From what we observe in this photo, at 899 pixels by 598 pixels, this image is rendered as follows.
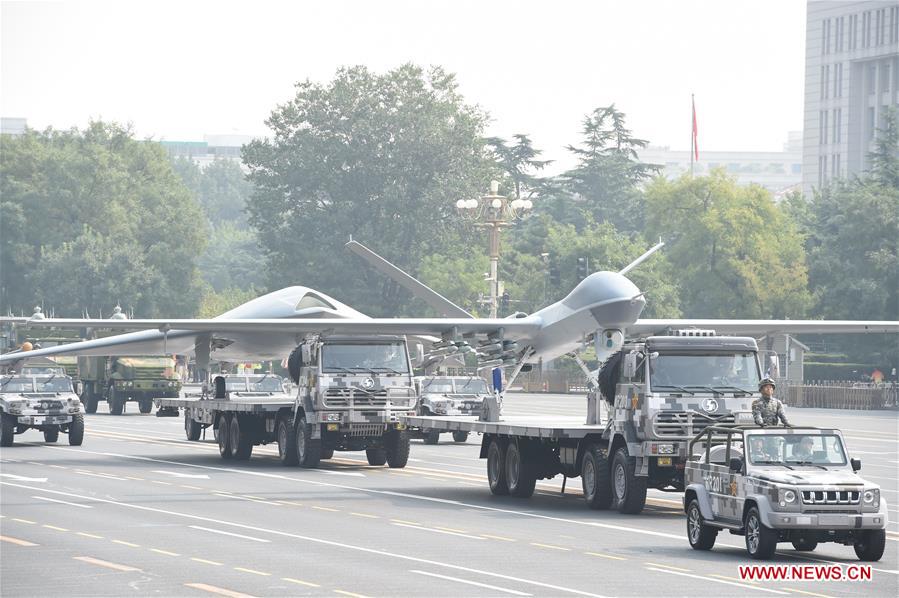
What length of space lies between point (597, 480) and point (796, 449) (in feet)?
19.2

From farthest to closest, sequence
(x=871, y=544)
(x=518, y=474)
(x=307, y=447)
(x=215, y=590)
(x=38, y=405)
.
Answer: (x=38, y=405), (x=307, y=447), (x=518, y=474), (x=871, y=544), (x=215, y=590)

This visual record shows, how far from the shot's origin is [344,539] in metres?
19.8

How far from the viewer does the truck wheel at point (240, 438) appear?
35.0 meters

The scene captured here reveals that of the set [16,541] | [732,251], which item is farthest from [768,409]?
[732,251]

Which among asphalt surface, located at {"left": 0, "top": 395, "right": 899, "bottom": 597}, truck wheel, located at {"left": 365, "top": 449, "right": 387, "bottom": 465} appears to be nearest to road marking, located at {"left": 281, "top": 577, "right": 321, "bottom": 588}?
asphalt surface, located at {"left": 0, "top": 395, "right": 899, "bottom": 597}

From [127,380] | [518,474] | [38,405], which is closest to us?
[518,474]

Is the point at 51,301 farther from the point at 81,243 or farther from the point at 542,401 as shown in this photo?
the point at 542,401

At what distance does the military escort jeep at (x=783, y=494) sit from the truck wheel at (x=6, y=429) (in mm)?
23940

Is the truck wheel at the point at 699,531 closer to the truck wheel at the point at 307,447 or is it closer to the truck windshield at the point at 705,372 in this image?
the truck windshield at the point at 705,372

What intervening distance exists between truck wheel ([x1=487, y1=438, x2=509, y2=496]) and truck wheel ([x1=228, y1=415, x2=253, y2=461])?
31.5 feet

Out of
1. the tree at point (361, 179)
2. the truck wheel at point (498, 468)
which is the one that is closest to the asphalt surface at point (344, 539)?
the truck wheel at point (498, 468)

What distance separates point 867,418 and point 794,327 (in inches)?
1118

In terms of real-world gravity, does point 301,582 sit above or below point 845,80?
below

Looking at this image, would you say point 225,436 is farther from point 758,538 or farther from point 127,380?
point 127,380
